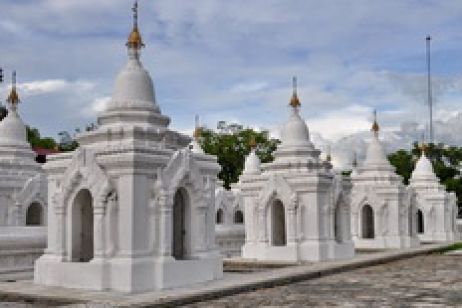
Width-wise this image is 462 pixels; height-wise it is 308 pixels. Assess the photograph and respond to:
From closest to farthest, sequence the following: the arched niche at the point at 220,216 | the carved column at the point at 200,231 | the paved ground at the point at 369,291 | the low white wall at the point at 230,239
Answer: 1. the paved ground at the point at 369,291
2. the carved column at the point at 200,231
3. the low white wall at the point at 230,239
4. the arched niche at the point at 220,216

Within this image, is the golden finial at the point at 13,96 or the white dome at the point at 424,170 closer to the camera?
the golden finial at the point at 13,96

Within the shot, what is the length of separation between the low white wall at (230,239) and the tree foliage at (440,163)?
31999 millimetres

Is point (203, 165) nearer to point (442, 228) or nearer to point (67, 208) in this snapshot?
point (67, 208)

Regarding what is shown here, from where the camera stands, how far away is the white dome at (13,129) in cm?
2744

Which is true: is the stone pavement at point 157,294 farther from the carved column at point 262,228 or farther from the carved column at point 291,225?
the carved column at point 262,228

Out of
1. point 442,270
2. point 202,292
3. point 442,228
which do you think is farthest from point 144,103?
point 442,228

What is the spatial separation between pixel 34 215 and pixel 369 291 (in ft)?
52.2

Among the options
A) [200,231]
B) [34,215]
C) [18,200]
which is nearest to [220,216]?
[34,215]

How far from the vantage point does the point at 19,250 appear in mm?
19172

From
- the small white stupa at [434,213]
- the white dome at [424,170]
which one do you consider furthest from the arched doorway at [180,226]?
the white dome at [424,170]

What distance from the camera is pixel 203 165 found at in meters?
16.8

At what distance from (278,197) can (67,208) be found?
986 cm

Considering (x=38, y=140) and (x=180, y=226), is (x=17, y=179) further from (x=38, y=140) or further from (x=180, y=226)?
(x=38, y=140)

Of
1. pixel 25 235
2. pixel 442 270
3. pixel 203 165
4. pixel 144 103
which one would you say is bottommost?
pixel 442 270
